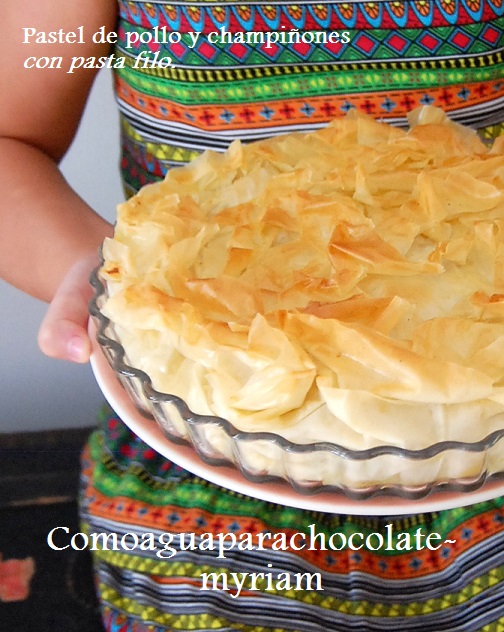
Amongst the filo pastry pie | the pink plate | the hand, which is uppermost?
the filo pastry pie

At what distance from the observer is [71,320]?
65 centimetres

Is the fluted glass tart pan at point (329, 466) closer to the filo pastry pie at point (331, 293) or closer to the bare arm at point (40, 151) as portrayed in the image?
the filo pastry pie at point (331, 293)

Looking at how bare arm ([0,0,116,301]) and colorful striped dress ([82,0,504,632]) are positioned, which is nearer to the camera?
colorful striped dress ([82,0,504,632])

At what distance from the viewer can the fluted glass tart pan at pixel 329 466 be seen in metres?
0.46

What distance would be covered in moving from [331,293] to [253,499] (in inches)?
11.1

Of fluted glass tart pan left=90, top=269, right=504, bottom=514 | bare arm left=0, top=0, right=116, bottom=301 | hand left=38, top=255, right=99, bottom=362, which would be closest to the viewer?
fluted glass tart pan left=90, top=269, right=504, bottom=514

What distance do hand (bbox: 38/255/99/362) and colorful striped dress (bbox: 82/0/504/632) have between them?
0.20m

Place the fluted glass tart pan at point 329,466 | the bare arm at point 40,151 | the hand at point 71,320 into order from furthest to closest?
the bare arm at point 40,151 < the hand at point 71,320 < the fluted glass tart pan at point 329,466

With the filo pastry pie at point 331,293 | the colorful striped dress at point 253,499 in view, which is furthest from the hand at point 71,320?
the colorful striped dress at point 253,499

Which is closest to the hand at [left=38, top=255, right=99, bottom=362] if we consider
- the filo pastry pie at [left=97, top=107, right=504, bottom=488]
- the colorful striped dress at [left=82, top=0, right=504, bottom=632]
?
the filo pastry pie at [left=97, top=107, right=504, bottom=488]

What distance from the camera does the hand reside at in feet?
1.99

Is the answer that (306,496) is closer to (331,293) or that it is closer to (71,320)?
(331,293)

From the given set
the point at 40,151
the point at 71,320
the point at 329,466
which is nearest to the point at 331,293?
the point at 329,466

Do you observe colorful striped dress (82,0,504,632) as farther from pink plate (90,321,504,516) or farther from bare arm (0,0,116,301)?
pink plate (90,321,504,516)
